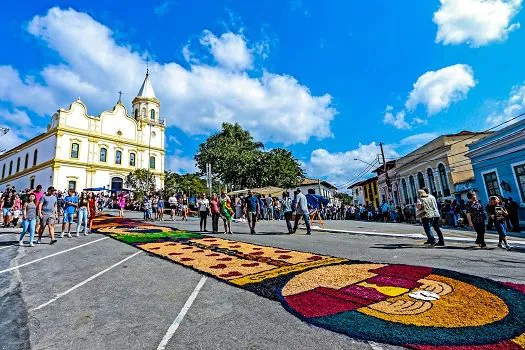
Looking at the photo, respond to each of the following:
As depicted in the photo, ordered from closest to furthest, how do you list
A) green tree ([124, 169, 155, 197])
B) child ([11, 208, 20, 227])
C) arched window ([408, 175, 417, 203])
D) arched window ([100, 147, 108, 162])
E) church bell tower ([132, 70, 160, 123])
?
1. child ([11, 208, 20, 227])
2. arched window ([408, 175, 417, 203])
3. green tree ([124, 169, 155, 197])
4. arched window ([100, 147, 108, 162])
5. church bell tower ([132, 70, 160, 123])

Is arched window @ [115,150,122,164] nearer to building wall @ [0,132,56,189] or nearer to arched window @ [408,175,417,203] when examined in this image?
building wall @ [0,132,56,189]

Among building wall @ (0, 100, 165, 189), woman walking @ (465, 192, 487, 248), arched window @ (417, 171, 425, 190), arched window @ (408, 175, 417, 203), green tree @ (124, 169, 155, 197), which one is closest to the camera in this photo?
woman walking @ (465, 192, 487, 248)

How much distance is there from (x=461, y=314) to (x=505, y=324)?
43cm

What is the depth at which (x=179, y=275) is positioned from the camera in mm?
6156

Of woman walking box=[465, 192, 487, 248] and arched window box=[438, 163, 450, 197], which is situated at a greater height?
arched window box=[438, 163, 450, 197]

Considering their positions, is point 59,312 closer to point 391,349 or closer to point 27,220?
point 391,349

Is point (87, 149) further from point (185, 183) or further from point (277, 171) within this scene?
A: point (277, 171)

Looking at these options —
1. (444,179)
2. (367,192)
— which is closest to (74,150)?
(444,179)

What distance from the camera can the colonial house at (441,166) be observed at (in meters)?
26.4

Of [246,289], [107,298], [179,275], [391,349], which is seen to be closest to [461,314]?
[391,349]

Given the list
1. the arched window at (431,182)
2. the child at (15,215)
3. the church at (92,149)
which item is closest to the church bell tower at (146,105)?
the church at (92,149)

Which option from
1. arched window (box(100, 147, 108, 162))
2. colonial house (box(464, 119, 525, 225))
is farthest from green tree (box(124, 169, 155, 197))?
colonial house (box(464, 119, 525, 225))

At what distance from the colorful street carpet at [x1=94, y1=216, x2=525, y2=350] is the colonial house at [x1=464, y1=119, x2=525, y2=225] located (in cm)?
1792

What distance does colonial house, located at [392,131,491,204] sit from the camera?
2638 cm
